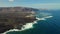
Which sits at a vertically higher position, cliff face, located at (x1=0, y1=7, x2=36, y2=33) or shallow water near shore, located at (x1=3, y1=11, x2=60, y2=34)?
cliff face, located at (x1=0, y1=7, x2=36, y2=33)

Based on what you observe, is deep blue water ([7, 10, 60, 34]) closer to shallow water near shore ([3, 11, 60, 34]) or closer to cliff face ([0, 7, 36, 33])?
shallow water near shore ([3, 11, 60, 34])

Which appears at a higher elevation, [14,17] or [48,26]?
[14,17]

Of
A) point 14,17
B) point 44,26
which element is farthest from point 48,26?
point 14,17

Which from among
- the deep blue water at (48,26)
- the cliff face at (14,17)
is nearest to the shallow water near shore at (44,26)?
the deep blue water at (48,26)

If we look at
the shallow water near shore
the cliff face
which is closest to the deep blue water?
the shallow water near shore

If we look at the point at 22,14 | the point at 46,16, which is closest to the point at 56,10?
the point at 46,16

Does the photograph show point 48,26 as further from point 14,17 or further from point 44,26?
point 14,17
